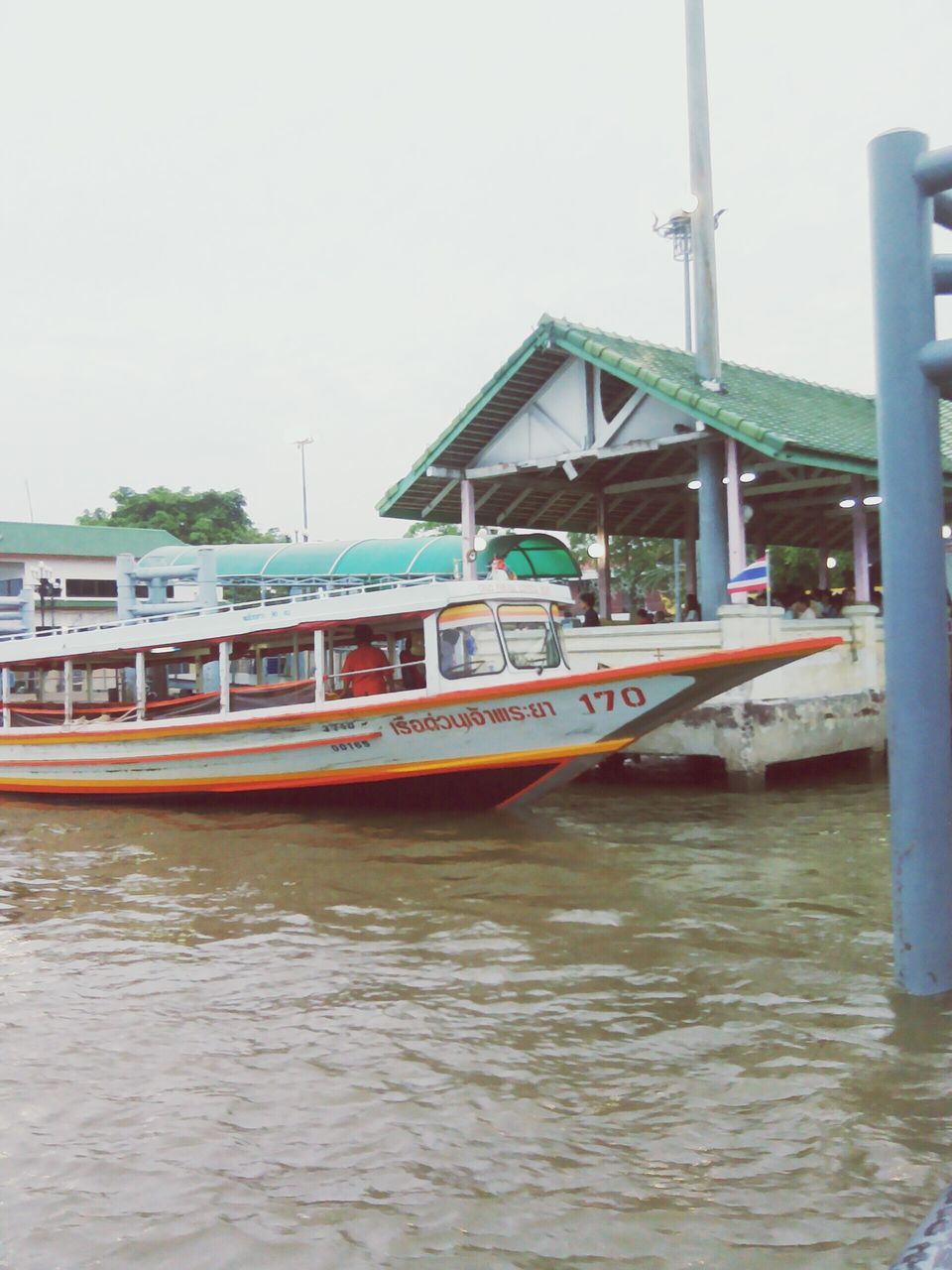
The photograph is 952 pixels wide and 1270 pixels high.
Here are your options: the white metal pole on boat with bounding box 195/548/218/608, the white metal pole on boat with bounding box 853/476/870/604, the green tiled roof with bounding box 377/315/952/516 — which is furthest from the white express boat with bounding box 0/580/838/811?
the white metal pole on boat with bounding box 853/476/870/604

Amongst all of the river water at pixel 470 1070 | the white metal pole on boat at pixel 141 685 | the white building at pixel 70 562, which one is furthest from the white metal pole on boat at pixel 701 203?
the white building at pixel 70 562

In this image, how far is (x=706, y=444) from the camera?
13.8m

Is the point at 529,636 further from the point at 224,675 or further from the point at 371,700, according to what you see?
the point at 224,675

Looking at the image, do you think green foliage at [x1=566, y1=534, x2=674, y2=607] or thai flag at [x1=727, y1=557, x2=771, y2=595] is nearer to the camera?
thai flag at [x1=727, y1=557, x2=771, y2=595]

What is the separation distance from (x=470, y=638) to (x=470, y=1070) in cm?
606

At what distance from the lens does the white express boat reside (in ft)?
32.5

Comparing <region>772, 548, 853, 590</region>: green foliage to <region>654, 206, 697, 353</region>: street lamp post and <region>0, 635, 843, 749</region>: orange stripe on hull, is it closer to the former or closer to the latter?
<region>654, 206, 697, 353</region>: street lamp post

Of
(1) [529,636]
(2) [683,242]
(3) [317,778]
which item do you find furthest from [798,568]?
(3) [317,778]

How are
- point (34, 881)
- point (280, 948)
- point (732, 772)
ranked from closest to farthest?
point (280, 948)
point (34, 881)
point (732, 772)

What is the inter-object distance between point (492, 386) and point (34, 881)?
9145mm

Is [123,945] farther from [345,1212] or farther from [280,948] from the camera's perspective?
[345,1212]

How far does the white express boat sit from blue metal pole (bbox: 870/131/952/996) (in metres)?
4.68

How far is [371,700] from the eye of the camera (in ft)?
34.4

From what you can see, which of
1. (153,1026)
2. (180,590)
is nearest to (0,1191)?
(153,1026)
